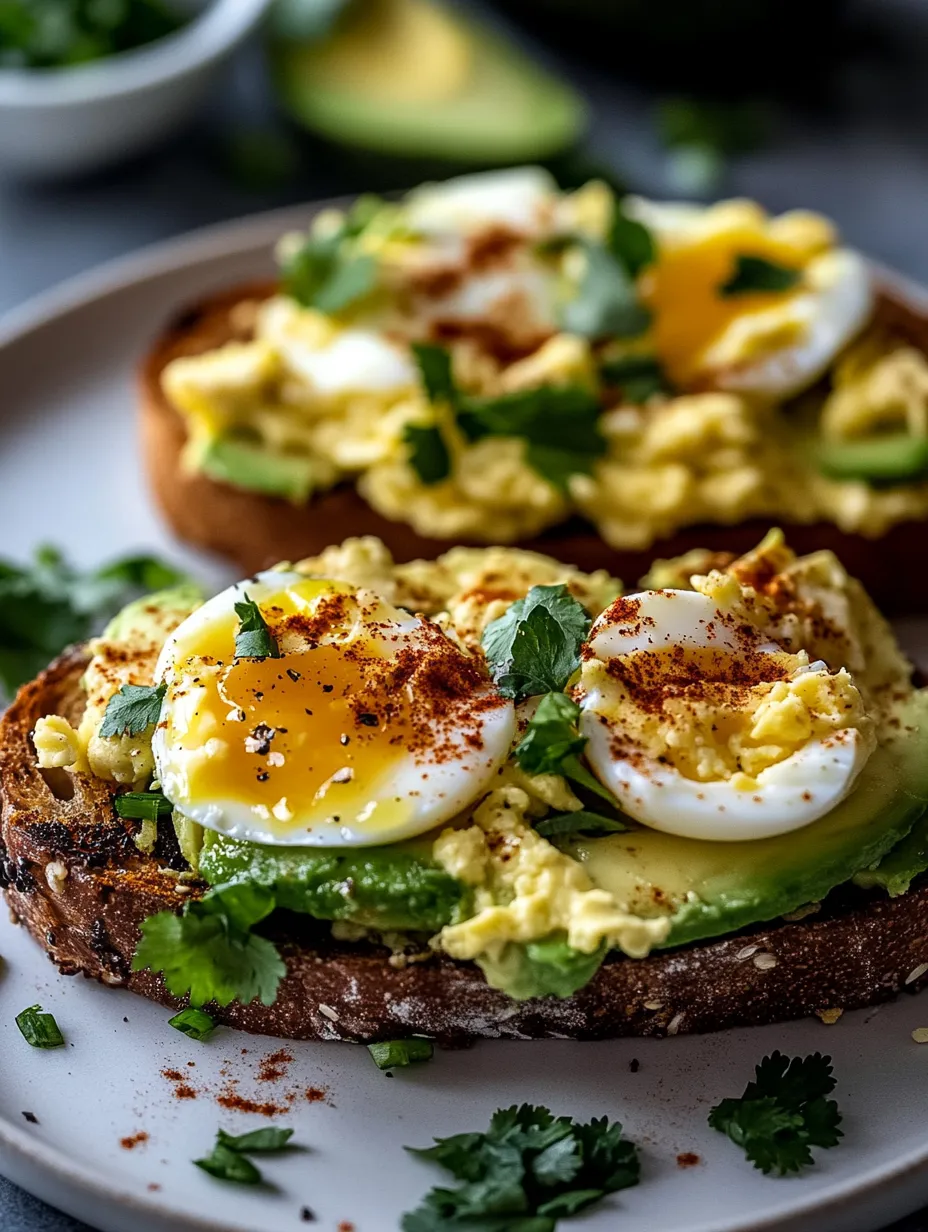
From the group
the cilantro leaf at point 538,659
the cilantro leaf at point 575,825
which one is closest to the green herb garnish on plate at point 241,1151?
the cilantro leaf at point 575,825

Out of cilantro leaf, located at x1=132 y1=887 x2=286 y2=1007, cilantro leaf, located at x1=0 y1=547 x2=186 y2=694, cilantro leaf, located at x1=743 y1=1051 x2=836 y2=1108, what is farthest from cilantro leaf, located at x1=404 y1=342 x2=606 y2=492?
cilantro leaf, located at x1=743 y1=1051 x2=836 y2=1108

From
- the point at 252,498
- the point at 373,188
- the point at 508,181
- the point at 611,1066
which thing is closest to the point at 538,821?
the point at 611,1066

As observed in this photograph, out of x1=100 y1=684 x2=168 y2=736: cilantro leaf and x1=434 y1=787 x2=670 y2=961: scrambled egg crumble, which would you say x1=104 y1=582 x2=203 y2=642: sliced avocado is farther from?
x1=434 y1=787 x2=670 y2=961: scrambled egg crumble

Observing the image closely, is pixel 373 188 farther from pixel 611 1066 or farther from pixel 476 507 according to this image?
pixel 611 1066

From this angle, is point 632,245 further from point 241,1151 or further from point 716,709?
point 241,1151

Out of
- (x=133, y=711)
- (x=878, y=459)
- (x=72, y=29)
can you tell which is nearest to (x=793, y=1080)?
(x=133, y=711)

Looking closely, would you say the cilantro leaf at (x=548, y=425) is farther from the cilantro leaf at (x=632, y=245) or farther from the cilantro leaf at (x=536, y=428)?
the cilantro leaf at (x=632, y=245)
